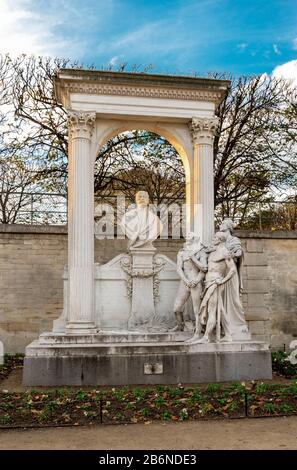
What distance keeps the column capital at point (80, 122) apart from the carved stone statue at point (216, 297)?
3379mm

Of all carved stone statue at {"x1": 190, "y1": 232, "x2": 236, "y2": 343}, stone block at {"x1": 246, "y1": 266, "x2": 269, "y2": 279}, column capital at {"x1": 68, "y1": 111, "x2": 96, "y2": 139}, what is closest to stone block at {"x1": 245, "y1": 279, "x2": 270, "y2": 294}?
stone block at {"x1": 246, "y1": 266, "x2": 269, "y2": 279}

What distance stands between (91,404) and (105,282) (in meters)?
3.50

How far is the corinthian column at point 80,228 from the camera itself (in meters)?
10.4

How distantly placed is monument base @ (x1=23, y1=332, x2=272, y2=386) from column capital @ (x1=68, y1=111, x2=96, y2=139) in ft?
12.4

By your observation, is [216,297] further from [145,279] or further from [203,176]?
[203,176]

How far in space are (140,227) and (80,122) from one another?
2.29m

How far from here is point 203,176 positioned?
37.2 ft

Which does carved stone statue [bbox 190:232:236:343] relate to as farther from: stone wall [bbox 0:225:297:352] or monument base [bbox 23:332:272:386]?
stone wall [bbox 0:225:297:352]

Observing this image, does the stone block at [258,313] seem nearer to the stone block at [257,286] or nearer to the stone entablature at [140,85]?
the stone block at [257,286]

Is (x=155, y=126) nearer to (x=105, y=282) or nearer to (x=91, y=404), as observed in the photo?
(x=105, y=282)

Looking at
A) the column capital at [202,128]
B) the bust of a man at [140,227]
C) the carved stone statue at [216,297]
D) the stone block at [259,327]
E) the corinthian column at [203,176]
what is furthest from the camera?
the stone block at [259,327]

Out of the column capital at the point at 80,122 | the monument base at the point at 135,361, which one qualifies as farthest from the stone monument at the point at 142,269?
the column capital at the point at 80,122

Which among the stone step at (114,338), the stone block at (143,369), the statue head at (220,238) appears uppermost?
the statue head at (220,238)

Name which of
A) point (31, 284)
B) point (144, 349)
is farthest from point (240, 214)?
point (144, 349)
